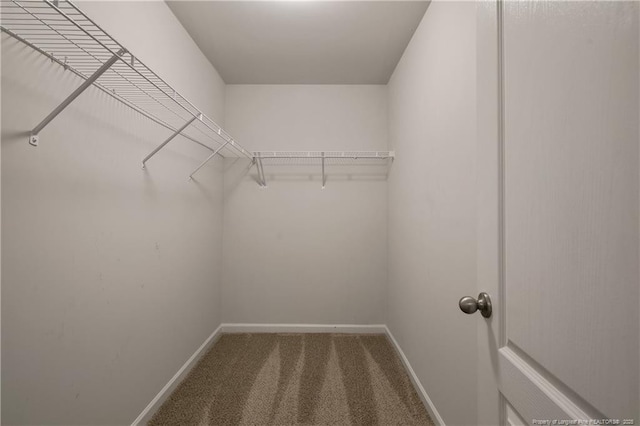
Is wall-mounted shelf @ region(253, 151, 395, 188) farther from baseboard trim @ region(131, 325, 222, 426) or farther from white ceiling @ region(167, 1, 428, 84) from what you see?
baseboard trim @ region(131, 325, 222, 426)

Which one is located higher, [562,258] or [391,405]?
[562,258]

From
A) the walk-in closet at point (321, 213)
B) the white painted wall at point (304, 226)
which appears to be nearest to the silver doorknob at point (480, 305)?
the walk-in closet at point (321, 213)

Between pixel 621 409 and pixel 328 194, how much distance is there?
7.38ft

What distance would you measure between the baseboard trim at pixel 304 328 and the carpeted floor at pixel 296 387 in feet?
0.58

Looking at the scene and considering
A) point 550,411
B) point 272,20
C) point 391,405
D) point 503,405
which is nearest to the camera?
point 550,411

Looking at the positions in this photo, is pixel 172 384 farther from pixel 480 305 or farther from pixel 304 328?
pixel 480 305

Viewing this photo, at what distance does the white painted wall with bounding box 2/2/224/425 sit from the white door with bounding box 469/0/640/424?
4.63 ft

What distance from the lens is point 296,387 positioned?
171 centimetres

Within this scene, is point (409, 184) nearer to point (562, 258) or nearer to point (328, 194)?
point (328, 194)

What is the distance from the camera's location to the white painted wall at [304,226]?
2.52 meters

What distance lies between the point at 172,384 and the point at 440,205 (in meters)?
2.04

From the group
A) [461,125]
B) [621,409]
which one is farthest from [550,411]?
[461,125]

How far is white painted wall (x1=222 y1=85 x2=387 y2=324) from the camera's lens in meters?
2.52

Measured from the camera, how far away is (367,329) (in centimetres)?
250
